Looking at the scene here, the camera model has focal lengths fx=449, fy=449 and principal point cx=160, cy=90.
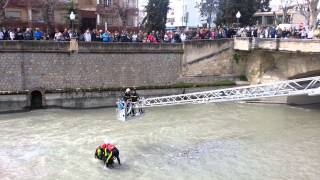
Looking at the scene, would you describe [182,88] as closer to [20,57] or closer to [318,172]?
[20,57]

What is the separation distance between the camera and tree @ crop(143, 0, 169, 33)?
4600cm

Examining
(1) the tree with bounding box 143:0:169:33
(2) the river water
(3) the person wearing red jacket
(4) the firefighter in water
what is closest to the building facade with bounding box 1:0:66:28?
(1) the tree with bounding box 143:0:169:33

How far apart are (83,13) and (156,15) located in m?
7.52

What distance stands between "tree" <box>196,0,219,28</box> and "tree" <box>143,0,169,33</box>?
16.8m

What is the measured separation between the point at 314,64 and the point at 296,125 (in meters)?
6.17

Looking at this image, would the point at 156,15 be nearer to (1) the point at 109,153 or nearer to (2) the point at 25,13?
(2) the point at 25,13

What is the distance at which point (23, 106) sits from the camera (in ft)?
93.1

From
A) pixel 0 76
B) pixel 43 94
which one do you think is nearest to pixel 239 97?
pixel 43 94

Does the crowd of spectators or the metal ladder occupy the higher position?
the crowd of spectators

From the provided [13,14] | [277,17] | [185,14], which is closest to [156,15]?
[13,14]

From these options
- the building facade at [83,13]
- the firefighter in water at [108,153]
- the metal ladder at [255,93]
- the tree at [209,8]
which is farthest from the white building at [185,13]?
the firefighter in water at [108,153]

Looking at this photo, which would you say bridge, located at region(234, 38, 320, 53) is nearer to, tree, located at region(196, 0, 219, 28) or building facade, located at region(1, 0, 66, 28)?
building facade, located at region(1, 0, 66, 28)

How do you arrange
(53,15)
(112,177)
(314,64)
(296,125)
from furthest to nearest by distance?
1. (53,15)
2. (314,64)
3. (296,125)
4. (112,177)

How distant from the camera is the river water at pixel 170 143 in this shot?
18484 millimetres
